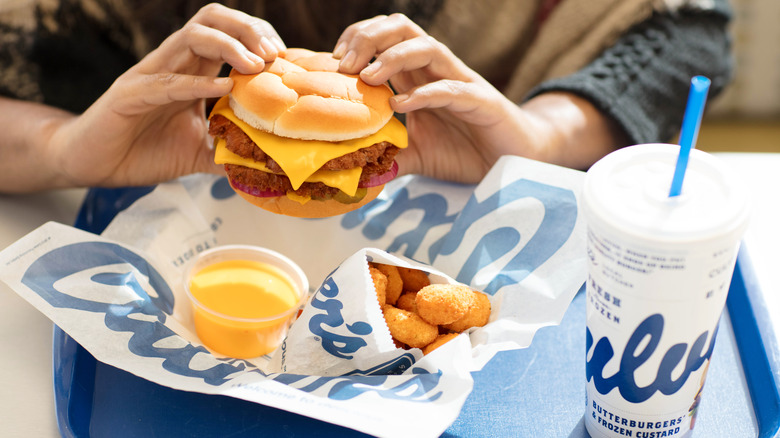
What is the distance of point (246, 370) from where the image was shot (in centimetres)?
114

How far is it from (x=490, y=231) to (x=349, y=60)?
0.41 metres

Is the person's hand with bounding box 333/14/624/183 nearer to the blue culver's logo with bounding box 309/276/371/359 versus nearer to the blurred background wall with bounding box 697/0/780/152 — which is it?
the blue culver's logo with bounding box 309/276/371/359

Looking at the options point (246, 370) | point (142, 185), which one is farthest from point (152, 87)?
point (246, 370)

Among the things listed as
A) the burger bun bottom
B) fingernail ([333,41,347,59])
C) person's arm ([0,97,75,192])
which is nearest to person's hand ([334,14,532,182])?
fingernail ([333,41,347,59])

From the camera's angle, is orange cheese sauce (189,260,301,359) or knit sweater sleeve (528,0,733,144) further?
knit sweater sleeve (528,0,733,144)

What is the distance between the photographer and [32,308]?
1.34 metres

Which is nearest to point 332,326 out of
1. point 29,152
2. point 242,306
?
point 242,306

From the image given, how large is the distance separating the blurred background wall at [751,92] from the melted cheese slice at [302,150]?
6.02 feet

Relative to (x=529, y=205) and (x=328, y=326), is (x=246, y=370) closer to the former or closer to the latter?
(x=328, y=326)

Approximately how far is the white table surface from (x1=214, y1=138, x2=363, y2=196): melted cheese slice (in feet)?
1.43

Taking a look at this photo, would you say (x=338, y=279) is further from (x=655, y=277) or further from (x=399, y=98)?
(x=655, y=277)

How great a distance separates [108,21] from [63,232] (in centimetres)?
85

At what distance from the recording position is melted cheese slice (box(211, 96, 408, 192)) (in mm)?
1257

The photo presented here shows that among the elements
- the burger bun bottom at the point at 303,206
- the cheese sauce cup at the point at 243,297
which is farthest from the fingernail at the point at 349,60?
the cheese sauce cup at the point at 243,297
